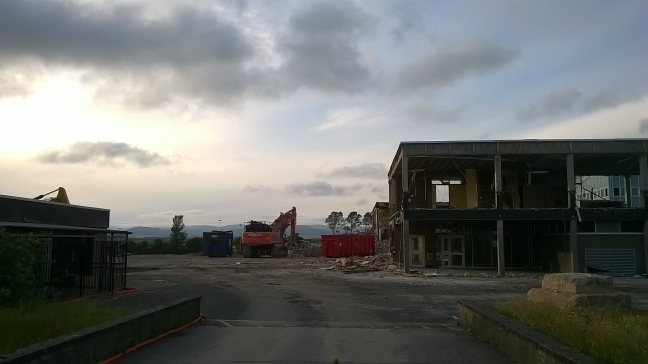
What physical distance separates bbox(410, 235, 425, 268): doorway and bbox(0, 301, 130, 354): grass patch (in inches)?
1281

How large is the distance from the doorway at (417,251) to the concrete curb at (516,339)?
28.6m

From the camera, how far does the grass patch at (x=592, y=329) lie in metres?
6.93

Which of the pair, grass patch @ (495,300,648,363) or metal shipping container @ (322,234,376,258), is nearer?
grass patch @ (495,300,648,363)

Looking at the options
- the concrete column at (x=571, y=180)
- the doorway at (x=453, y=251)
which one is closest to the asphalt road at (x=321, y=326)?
the concrete column at (x=571, y=180)

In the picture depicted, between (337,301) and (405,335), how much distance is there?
25.7 feet

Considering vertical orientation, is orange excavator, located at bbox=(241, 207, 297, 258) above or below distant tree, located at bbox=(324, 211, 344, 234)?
below

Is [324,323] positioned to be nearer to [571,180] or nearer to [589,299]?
[589,299]

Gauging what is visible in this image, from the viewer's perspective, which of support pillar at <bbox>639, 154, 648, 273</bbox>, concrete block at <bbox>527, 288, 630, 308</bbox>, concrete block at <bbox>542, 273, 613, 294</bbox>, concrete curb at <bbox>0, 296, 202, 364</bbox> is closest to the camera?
concrete curb at <bbox>0, 296, 202, 364</bbox>

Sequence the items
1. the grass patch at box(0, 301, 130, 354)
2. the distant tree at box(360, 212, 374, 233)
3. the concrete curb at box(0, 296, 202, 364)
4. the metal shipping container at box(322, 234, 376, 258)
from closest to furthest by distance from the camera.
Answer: the concrete curb at box(0, 296, 202, 364)
the grass patch at box(0, 301, 130, 354)
the metal shipping container at box(322, 234, 376, 258)
the distant tree at box(360, 212, 374, 233)

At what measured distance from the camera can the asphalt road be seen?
31.5 feet

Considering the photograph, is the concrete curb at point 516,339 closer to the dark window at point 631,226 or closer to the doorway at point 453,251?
the dark window at point 631,226

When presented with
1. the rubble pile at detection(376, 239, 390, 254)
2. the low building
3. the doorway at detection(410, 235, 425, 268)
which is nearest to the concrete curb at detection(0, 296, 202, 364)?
the low building

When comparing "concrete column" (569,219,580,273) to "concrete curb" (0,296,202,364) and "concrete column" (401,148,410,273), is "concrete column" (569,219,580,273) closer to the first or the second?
"concrete column" (401,148,410,273)

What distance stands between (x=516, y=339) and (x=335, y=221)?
5299 inches
